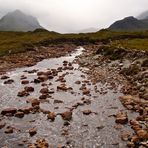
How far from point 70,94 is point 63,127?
13.8 meters

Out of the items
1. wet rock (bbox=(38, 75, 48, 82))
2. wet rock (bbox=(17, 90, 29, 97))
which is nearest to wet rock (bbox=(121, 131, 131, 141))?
wet rock (bbox=(17, 90, 29, 97))

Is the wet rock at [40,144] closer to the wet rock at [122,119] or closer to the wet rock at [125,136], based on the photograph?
the wet rock at [125,136]

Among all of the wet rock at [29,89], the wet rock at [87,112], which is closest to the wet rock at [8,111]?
the wet rock at [87,112]

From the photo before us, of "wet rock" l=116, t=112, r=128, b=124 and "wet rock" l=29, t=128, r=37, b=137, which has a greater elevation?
"wet rock" l=116, t=112, r=128, b=124

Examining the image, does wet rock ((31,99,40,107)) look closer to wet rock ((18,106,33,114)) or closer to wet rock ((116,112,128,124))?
wet rock ((18,106,33,114))

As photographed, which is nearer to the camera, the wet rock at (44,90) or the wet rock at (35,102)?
the wet rock at (35,102)

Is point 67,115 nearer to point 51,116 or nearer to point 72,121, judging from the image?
point 72,121

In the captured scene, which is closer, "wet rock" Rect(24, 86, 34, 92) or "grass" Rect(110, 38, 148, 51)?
"wet rock" Rect(24, 86, 34, 92)

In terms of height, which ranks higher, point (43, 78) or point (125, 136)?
point (125, 136)

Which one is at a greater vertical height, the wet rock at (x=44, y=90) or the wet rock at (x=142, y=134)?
the wet rock at (x=142, y=134)

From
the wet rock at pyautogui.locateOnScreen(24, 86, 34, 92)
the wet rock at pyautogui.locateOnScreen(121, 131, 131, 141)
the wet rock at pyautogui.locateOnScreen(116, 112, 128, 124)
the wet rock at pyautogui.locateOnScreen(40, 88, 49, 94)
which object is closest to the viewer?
the wet rock at pyautogui.locateOnScreen(121, 131, 131, 141)

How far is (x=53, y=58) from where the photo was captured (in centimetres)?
8856

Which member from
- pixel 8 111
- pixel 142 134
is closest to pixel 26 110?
pixel 8 111

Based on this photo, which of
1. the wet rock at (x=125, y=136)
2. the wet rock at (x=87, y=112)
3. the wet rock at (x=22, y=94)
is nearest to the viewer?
the wet rock at (x=125, y=136)
